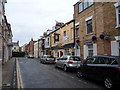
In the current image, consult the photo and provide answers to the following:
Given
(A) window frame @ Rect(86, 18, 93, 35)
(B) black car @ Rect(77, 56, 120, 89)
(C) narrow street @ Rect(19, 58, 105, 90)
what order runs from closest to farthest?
1. (B) black car @ Rect(77, 56, 120, 89)
2. (C) narrow street @ Rect(19, 58, 105, 90)
3. (A) window frame @ Rect(86, 18, 93, 35)

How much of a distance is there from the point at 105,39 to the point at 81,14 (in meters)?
6.14

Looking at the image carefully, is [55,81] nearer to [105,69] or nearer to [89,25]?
[105,69]

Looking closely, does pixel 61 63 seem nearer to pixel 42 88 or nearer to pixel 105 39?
pixel 105 39

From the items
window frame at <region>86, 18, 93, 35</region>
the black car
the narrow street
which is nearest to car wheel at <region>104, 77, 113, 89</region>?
the black car

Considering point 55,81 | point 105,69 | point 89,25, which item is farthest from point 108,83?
point 89,25

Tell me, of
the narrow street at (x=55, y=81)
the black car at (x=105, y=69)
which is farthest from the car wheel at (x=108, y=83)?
the narrow street at (x=55, y=81)

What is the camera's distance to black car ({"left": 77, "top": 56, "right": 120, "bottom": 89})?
22.5ft

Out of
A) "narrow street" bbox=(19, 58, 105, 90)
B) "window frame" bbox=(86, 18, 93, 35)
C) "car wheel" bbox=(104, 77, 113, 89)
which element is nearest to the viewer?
"car wheel" bbox=(104, 77, 113, 89)

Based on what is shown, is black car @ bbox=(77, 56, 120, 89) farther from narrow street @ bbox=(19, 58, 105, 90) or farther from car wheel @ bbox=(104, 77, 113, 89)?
narrow street @ bbox=(19, 58, 105, 90)

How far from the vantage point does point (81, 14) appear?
18.3 m

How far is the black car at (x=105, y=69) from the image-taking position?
687 centimetres

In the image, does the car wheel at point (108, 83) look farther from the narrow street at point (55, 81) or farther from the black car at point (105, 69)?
the narrow street at point (55, 81)

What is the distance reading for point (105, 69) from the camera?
7562 mm

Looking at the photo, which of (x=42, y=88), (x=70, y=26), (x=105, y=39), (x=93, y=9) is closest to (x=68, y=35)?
(x=70, y=26)
